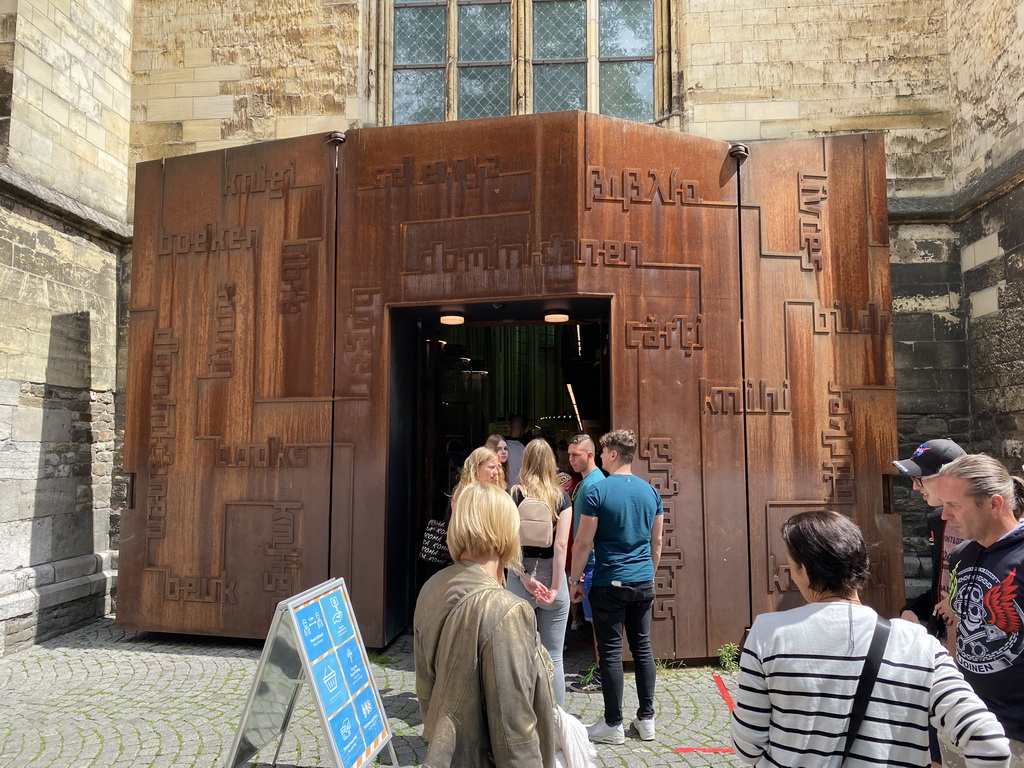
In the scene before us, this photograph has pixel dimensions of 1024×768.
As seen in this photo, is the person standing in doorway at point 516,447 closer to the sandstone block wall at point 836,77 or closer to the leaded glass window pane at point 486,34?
the sandstone block wall at point 836,77

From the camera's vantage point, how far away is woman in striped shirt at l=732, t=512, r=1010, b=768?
1695 mm

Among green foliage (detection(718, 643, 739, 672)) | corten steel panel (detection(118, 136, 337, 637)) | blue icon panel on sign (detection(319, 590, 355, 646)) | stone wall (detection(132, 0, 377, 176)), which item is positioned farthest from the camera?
stone wall (detection(132, 0, 377, 176))

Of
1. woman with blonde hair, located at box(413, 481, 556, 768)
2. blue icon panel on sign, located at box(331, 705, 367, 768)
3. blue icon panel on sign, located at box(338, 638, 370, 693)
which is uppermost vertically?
woman with blonde hair, located at box(413, 481, 556, 768)

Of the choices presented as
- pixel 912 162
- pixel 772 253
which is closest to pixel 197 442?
pixel 772 253

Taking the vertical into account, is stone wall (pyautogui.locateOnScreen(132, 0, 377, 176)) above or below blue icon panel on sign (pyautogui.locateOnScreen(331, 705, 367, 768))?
above

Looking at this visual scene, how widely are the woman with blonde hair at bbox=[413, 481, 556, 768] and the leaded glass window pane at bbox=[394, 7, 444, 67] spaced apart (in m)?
7.39

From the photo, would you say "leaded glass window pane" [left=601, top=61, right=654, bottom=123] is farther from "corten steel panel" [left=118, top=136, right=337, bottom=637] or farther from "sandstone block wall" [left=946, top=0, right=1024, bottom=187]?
"corten steel panel" [left=118, top=136, right=337, bottom=637]

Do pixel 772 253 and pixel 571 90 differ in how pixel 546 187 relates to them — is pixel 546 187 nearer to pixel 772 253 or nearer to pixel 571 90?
pixel 772 253

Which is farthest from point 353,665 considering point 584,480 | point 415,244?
point 415,244

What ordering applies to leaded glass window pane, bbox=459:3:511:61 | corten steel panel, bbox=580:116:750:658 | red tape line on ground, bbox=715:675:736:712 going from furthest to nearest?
leaded glass window pane, bbox=459:3:511:61 < corten steel panel, bbox=580:116:750:658 < red tape line on ground, bbox=715:675:736:712

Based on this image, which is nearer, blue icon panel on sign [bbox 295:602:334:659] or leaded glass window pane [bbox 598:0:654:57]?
blue icon panel on sign [bbox 295:602:334:659]

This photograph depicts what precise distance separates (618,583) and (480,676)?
2061mm

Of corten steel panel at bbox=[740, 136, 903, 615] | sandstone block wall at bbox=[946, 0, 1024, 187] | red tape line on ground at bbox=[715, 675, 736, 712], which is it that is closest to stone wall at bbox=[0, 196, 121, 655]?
red tape line on ground at bbox=[715, 675, 736, 712]

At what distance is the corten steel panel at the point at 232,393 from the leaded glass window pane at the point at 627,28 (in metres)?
3.84
